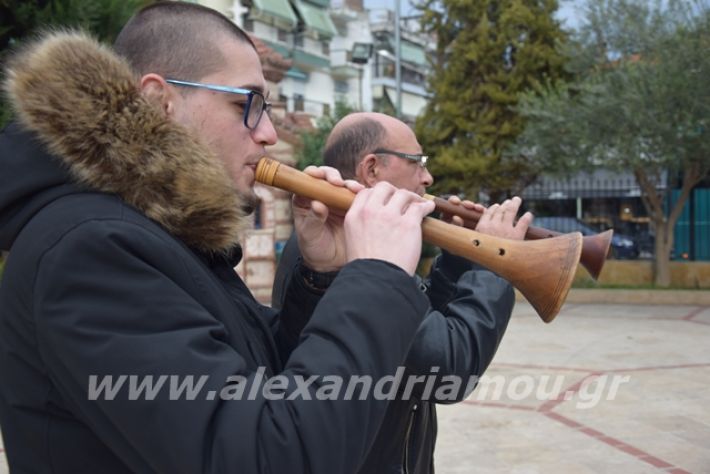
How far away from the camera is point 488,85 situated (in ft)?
57.3

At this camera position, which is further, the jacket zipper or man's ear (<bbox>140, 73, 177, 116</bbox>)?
the jacket zipper

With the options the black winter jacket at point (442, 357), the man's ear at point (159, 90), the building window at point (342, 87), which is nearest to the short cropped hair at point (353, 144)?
the black winter jacket at point (442, 357)

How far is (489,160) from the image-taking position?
17.1m

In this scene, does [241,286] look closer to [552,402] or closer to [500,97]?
[552,402]

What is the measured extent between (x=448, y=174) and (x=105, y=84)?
1656cm

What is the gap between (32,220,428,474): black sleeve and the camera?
40.9 inches

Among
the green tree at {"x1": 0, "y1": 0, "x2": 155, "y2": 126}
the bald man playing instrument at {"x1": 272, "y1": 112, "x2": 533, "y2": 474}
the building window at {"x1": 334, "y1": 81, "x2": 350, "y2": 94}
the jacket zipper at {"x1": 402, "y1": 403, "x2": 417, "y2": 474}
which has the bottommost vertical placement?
the jacket zipper at {"x1": 402, "y1": 403, "x2": 417, "y2": 474}

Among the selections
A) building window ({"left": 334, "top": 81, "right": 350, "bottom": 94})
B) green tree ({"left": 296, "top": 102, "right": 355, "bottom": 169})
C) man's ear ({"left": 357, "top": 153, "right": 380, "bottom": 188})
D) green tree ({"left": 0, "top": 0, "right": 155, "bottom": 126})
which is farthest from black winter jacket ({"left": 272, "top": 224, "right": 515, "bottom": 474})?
building window ({"left": 334, "top": 81, "right": 350, "bottom": 94})

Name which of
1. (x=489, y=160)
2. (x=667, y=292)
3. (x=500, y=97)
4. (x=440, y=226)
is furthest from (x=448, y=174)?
(x=440, y=226)

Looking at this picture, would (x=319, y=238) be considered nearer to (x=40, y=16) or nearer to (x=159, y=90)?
(x=159, y=90)

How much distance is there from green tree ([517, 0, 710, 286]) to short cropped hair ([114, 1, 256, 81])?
1197cm

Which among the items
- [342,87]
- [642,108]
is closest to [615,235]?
[642,108]

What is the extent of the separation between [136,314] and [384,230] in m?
0.44

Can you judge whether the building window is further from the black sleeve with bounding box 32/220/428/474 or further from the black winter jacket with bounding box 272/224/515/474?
the black sleeve with bounding box 32/220/428/474
